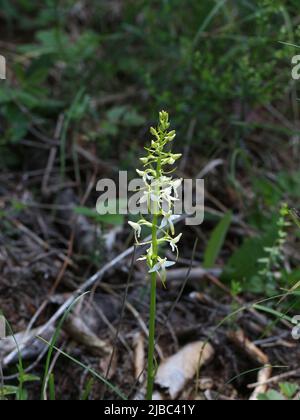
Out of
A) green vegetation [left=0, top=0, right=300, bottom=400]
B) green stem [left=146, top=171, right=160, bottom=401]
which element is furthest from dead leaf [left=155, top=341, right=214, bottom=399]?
green stem [left=146, top=171, right=160, bottom=401]

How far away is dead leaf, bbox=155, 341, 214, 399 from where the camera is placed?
2115mm

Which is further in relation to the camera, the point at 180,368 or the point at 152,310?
the point at 180,368

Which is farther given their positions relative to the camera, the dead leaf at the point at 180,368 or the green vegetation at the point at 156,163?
the green vegetation at the point at 156,163

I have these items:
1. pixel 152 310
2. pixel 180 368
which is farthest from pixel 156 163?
pixel 152 310

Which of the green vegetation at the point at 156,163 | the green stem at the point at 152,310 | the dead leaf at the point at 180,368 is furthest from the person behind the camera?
the green vegetation at the point at 156,163

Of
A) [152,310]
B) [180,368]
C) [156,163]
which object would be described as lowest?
[180,368]

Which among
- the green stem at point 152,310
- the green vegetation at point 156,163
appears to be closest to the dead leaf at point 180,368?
the green vegetation at point 156,163

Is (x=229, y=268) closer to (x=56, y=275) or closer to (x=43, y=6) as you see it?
(x=56, y=275)

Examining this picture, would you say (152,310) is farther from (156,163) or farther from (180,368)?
(156,163)

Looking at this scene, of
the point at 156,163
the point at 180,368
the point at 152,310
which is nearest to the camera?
the point at 152,310

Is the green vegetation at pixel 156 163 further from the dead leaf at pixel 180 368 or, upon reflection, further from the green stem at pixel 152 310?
the green stem at pixel 152 310

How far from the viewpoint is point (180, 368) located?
219 cm

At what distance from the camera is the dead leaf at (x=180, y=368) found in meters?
2.12

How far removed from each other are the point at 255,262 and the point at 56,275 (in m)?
0.90
